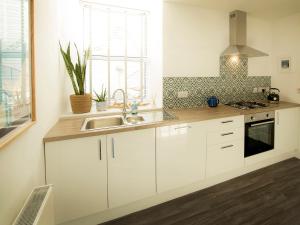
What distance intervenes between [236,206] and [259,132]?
1.17 m

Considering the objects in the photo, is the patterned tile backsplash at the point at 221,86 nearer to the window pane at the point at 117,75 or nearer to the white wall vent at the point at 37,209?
the window pane at the point at 117,75

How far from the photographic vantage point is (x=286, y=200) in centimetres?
209

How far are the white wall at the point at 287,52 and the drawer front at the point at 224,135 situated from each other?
1.51 metres

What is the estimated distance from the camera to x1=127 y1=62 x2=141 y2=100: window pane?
110 inches

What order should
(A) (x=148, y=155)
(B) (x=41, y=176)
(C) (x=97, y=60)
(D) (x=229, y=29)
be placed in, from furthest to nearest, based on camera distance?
1. (D) (x=229, y=29)
2. (C) (x=97, y=60)
3. (A) (x=148, y=155)
4. (B) (x=41, y=176)

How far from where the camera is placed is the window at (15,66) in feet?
2.60

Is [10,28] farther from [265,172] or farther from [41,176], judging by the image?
[265,172]

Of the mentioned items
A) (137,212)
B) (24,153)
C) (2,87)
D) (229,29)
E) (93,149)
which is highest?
(229,29)

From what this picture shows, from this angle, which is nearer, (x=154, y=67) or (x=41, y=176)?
(x=41, y=176)

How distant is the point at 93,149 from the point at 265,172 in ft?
7.97

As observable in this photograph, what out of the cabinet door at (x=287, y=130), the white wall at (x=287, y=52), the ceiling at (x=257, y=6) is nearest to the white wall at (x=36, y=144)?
the ceiling at (x=257, y=6)

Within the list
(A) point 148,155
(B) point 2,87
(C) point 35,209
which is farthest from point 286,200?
(B) point 2,87

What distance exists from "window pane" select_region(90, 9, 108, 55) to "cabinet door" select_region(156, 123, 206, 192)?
1.42 m

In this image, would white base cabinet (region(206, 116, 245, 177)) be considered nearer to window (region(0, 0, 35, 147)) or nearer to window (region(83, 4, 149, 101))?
window (region(83, 4, 149, 101))
